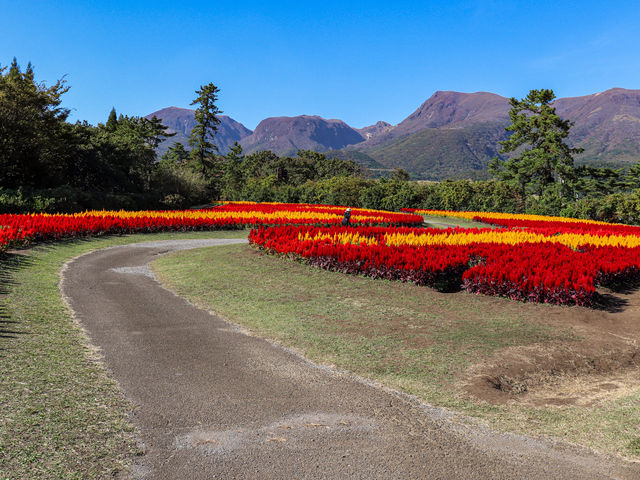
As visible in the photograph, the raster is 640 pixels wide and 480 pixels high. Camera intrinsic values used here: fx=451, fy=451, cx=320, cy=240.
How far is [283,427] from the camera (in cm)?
382

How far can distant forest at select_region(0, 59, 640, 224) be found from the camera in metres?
25.7

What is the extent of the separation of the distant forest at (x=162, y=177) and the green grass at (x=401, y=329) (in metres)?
15.9

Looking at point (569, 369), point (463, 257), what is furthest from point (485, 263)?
point (569, 369)

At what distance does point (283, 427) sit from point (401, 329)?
11.5 ft

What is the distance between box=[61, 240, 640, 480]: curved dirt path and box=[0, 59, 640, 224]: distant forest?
18.7 m

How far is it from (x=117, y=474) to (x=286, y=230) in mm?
11555

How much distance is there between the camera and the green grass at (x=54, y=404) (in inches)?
124

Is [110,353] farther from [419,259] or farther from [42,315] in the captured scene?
[419,259]

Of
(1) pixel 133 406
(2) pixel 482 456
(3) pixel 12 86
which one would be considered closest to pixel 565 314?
(2) pixel 482 456

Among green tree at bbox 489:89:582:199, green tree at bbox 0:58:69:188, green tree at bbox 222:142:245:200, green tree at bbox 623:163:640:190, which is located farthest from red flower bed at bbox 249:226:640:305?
green tree at bbox 222:142:245:200

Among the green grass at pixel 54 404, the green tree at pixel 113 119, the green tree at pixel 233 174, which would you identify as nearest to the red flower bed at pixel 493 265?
the green grass at pixel 54 404

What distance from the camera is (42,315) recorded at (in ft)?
23.1

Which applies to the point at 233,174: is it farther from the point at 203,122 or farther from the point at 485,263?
the point at 485,263

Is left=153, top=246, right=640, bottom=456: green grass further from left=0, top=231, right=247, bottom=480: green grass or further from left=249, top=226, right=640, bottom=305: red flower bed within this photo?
left=0, top=231, right=247, bottom=480: green grass
